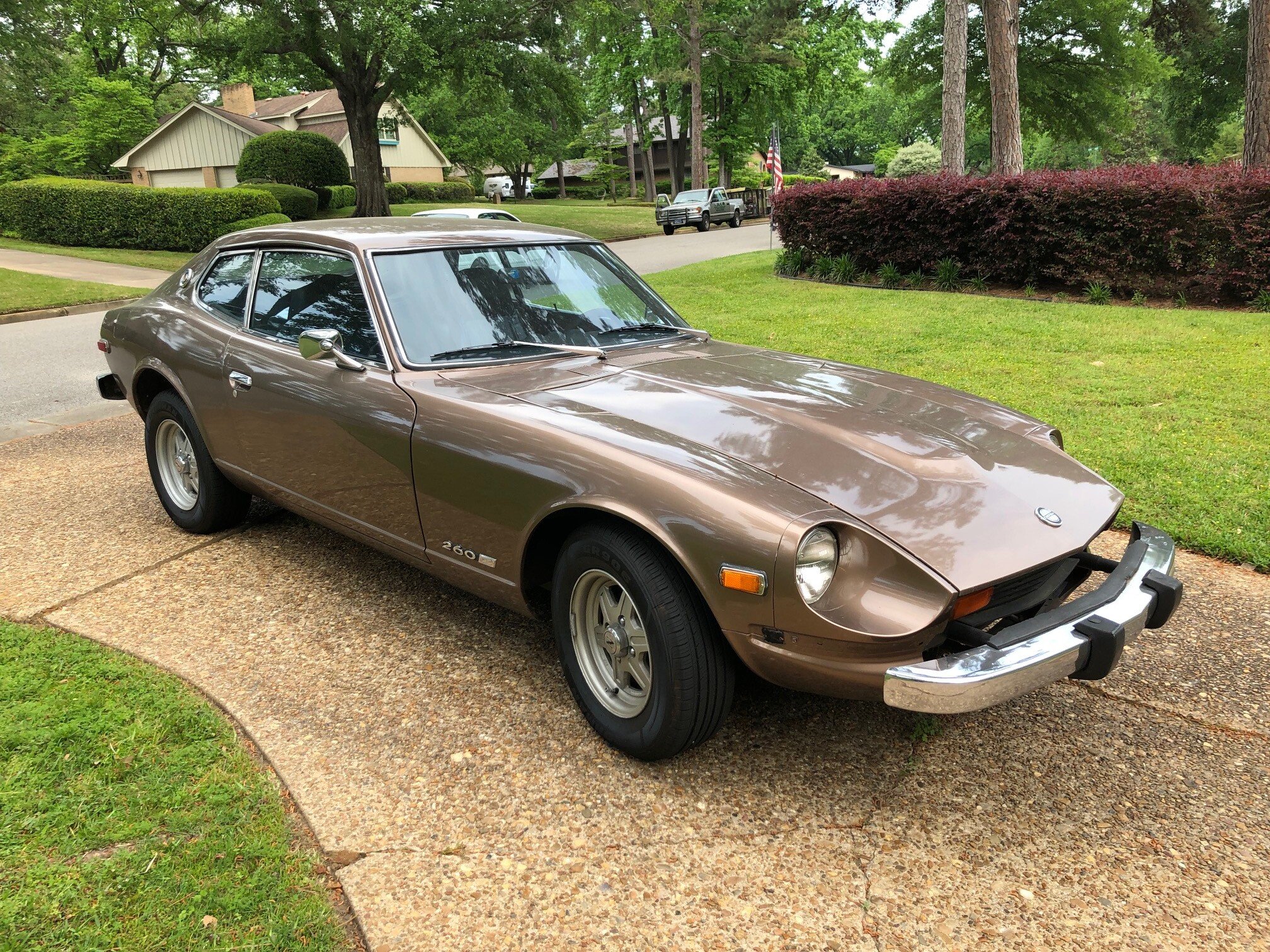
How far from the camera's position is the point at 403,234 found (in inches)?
151

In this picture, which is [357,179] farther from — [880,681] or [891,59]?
[880,681]

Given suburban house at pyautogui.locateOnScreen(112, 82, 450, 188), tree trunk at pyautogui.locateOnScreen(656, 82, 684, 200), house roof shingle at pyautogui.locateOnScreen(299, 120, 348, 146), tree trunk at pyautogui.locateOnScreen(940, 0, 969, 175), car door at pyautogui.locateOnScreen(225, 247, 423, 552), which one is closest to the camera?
car door at pyautogui.locateOnScreen(225, 247, 423, 552)

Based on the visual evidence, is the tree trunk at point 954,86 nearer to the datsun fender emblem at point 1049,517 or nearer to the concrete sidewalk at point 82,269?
the datsun fender emblem at point 1049,517

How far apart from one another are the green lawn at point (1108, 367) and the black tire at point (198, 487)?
14.5ft

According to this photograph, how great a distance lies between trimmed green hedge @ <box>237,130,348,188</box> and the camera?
31922 millimetres

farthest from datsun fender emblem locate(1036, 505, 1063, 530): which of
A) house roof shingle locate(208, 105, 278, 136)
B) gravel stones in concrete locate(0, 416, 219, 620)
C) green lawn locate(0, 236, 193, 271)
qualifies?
house roof shingle locate(208, 105, 278, 136)

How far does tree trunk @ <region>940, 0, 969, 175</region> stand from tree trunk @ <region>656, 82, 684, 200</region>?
3408 cm

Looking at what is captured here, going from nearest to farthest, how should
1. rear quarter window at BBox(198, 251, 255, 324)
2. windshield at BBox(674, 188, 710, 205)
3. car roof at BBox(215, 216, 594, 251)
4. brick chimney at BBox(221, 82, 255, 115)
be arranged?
car roof at BBox(215, 216, 594, 251) → rear quarter window at BBox(198, 251, 255, 324) → windshield at BBox(674, 188, 710, 205) → brick chimney at BBox(221, 82, 255, 115)

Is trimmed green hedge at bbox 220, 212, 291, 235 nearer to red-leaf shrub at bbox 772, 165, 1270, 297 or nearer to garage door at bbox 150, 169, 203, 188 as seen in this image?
red-leaf shrub at bbox 772, 165, 1270, 297

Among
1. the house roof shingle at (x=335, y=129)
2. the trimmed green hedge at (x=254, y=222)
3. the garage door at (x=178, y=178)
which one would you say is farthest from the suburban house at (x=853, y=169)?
the trimmed green hedge at (x=254, y=222)

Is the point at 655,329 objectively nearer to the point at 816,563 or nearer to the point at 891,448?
the point at 891,448

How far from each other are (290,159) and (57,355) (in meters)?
24.7

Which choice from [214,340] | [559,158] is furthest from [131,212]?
[559,158]

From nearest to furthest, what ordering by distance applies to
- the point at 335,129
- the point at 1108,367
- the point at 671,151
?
the point at 1108,367 < the point at 335,129 < the point at 671,151
